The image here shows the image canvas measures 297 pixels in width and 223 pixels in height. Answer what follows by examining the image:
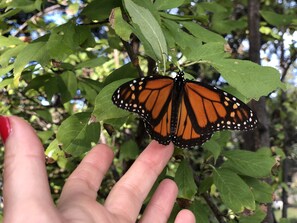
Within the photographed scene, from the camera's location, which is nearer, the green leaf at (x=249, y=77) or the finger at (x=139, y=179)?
the green leaf at (x=249, y=77)

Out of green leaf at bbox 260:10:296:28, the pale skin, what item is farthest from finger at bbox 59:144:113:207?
green leaf at bbox 260:10:296:28

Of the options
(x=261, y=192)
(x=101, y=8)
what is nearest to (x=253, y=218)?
(x=261, y=192)

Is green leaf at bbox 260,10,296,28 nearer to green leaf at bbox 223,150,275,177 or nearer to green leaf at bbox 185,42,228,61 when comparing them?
green leaf at bbox 223,150,275,177

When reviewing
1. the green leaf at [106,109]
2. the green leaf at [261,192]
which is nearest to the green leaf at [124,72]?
the green leaf at [106,109]

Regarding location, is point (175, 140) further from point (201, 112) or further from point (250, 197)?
point (250, 197)

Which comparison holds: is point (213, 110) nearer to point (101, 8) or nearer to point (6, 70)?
point (101, 8)

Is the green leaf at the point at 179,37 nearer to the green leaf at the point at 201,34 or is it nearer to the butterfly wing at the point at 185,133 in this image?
the green leaf at the point at 201,34
